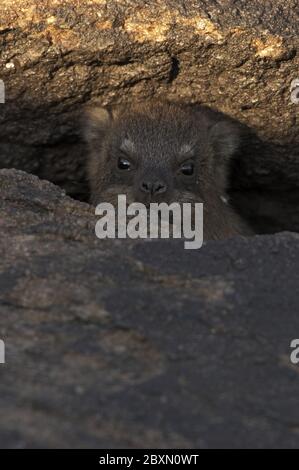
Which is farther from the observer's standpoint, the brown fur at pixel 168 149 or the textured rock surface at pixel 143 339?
the brown fur at pixel 168 149

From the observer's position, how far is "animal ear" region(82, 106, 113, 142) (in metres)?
4.94

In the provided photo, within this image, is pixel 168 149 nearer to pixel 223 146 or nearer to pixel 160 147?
pixel 160 147

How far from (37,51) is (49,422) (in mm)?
2518

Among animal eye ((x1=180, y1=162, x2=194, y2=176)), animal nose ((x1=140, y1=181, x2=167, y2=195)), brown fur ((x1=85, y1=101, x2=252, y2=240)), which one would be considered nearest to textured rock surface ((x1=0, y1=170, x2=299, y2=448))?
animal nose ((x1=140, y1=181, x2=167, y2=195))

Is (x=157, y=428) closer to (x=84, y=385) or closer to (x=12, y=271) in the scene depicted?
(x=84, y=385)

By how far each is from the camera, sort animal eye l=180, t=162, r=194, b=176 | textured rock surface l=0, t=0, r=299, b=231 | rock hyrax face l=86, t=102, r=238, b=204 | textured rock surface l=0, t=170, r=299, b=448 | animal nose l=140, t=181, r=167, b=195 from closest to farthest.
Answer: textured rock surface l=0, t=170, r=299, b=448
textured rock surface l=0, t=0, r=299, b=231
animal nose l=140, t=181, r=167, b=195
rock hyrax face l=86, t=102, r=238, b=204
animal eye l=180, t=162, r=194, b=176

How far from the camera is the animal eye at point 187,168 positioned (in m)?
5.04

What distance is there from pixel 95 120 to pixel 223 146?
2.69ft

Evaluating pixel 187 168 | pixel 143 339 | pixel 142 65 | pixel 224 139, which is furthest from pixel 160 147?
pixel 143 339

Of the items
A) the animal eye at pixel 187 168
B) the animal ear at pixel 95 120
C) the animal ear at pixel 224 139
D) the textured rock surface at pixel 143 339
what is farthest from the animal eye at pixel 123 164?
the textured rock surface at pixel 143 339

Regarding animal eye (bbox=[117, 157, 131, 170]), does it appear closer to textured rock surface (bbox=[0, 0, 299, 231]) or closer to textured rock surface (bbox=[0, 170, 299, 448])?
textured rock surface (bbox=[0, 0, 299, 231])

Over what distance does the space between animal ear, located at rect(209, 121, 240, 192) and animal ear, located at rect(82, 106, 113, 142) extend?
0.66 meters

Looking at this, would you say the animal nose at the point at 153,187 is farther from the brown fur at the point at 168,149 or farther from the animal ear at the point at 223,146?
the animal ear at the point at 223,146

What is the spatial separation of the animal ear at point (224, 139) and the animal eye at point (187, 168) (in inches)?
9.6
